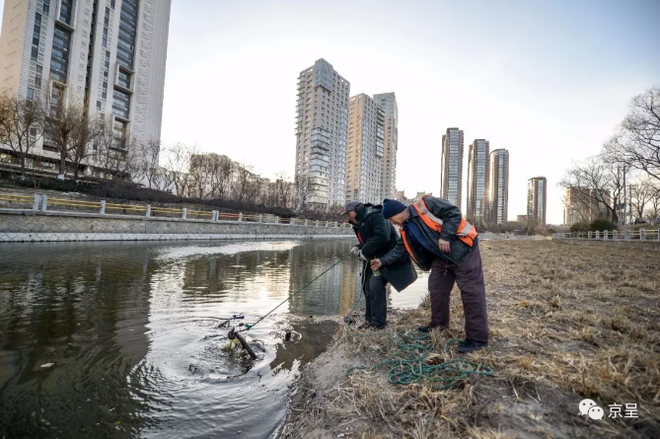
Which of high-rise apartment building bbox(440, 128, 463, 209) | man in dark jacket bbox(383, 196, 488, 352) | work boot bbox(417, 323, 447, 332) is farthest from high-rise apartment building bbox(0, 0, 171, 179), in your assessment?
high-rise apartment building bbox(440, 128, 463, 209)

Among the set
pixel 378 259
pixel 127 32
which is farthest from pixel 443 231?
pixel 127 32

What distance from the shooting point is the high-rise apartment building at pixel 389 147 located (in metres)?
126

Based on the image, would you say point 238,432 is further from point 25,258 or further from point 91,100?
point 91,100

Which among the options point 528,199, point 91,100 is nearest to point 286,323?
point 91,100

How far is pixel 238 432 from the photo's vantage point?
218 centimetres

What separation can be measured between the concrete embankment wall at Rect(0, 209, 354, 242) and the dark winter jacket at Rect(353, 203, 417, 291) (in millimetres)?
18391

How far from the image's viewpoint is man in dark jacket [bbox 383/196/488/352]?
2.76m

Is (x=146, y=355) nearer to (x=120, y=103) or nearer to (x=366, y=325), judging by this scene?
(x=366, y=325)

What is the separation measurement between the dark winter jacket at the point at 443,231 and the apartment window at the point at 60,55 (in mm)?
63501

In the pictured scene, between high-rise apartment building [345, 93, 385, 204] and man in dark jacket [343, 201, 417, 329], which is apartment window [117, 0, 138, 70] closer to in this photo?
man in dark jacket [343, 201, 417, 329]

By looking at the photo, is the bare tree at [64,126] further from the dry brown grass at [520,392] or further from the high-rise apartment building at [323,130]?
the high-rise apartment building at [323,130]

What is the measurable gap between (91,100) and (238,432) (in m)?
61.4

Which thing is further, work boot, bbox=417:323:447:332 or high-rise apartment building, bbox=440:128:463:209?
high-rise apartment building, bbox=440:128:463:209

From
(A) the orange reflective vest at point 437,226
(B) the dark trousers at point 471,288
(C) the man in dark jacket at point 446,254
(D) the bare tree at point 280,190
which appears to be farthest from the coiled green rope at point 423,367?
(D) the bare tree at point 280,190
